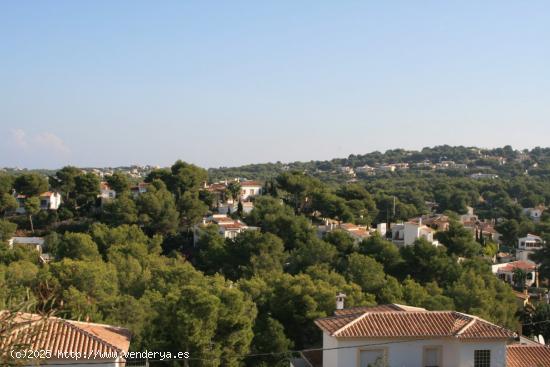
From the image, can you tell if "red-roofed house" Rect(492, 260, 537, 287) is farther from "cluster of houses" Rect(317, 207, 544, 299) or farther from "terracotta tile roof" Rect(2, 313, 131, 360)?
"terracotta tile roof" Rect(2, 313, 131, 360)

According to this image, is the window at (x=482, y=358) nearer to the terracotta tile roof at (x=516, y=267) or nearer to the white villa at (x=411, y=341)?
the white villa at (x=411, y=341)

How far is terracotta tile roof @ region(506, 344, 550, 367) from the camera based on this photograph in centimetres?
1268

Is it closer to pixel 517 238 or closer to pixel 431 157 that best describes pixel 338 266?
pixel 517 238

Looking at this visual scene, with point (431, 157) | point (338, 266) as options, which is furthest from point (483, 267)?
point (431, 157)

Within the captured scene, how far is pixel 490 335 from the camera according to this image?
11.7 m

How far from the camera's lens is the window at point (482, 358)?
11.7 m

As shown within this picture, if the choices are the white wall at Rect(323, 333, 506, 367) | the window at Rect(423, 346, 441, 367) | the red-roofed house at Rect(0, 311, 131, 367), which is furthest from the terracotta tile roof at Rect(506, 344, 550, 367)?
the red-roofed house at Rect(0, 311, 131, 367)

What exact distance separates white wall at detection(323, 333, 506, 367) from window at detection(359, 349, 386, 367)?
0.31 ft

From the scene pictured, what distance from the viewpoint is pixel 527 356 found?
42.5ft

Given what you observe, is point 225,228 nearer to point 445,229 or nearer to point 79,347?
→ point 445,229

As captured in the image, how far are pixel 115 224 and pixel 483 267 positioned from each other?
2151 centimetres

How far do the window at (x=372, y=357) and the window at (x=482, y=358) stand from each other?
1.89m

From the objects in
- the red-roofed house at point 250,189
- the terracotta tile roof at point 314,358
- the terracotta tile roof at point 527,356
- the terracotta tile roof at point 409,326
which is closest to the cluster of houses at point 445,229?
the red-roofed house at point 250,189

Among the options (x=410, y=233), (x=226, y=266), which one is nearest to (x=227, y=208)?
(x=410, y=233)
